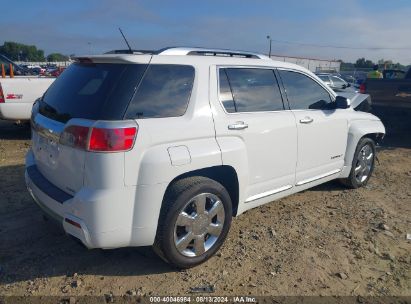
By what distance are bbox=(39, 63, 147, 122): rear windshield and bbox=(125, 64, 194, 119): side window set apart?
0.06 meters

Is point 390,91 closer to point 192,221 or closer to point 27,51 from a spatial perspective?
point 192,221

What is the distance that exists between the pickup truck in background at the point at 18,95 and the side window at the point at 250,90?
17.7 ft

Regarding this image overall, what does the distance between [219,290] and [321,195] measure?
2.64 m

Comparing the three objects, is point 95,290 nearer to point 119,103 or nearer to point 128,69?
point 119,103

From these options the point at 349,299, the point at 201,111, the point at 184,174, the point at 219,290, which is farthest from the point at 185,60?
the point at 349,299

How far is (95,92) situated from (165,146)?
0.69 meters

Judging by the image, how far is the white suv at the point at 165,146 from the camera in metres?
2.75

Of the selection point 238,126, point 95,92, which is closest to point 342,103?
point 238,126

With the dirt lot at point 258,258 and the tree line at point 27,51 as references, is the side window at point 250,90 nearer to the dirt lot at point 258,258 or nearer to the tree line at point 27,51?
the dirt lot at point 258,258

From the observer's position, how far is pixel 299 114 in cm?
416

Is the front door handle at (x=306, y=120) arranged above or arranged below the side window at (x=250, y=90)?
below

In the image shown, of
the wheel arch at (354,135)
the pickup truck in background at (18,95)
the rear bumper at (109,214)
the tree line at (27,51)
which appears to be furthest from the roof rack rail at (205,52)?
the tree line at (27,51)

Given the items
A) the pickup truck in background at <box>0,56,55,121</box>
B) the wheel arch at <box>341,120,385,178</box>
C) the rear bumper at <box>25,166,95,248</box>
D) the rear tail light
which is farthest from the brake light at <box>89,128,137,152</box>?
the pickup truck in background at <box>0,56,55,121</box>

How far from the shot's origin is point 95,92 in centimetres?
293
